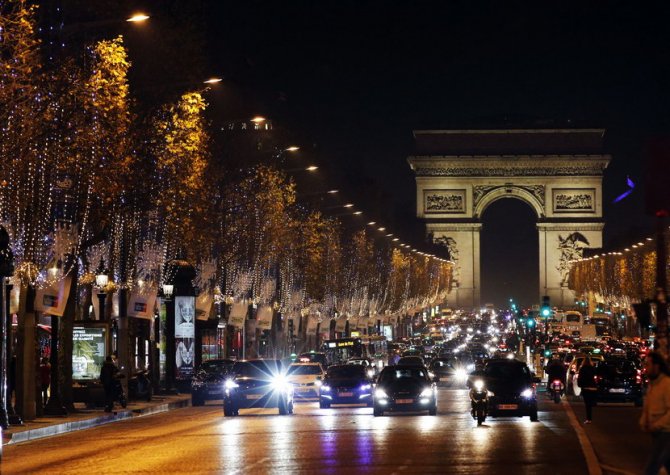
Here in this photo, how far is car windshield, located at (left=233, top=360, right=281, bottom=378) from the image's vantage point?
44469mm

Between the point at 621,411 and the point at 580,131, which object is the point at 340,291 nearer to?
the point at 621,411

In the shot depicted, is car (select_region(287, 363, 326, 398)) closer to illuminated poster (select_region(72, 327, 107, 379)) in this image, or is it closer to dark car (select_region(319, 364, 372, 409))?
dark car (select_region(319, 364, 372, 409))

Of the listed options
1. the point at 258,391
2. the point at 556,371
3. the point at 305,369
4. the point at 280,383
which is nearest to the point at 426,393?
the point at 280,383

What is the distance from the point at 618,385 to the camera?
47.1m

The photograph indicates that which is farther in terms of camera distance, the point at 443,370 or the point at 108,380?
the point at 443,370

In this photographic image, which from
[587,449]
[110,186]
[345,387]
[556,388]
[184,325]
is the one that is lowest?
[587,449]

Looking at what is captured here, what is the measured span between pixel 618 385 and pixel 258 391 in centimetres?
1046

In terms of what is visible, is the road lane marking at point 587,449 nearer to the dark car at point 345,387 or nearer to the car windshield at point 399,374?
the car windshield at point 399,374

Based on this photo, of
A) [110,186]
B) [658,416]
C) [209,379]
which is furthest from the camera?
[209,379]

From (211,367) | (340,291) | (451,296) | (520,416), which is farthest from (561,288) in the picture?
(520,416)

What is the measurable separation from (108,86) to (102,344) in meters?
11.3

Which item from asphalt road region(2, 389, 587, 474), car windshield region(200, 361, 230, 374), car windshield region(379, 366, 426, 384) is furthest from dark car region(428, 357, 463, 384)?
asphalt road region(2, 389, 587, 474)

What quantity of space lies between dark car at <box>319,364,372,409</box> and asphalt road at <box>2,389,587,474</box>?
21.6 ft

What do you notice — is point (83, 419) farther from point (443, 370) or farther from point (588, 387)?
point (443, 370)
